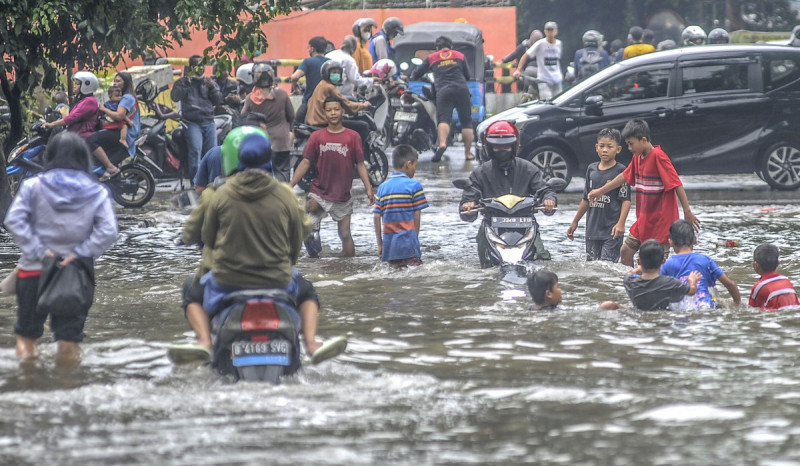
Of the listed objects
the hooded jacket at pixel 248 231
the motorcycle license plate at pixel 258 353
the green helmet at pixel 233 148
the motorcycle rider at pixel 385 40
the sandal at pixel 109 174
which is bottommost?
the motorcycle license plate at pixel 258 353

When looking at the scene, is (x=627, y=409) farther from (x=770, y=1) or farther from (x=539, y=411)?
(x=770, y=1)

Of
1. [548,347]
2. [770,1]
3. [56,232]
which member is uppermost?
[770,1]

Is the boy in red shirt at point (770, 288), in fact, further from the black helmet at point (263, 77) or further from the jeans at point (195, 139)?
→ the jeans at point (195, 139)

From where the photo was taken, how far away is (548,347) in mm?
7805

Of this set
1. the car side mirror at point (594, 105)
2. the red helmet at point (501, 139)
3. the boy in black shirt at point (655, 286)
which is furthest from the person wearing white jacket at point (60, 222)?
the car side mirror at point (594, 105)

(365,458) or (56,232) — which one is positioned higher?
(56,232)

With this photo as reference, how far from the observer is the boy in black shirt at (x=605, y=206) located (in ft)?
35.9

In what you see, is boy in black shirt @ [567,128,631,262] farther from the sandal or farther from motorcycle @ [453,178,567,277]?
the sandal

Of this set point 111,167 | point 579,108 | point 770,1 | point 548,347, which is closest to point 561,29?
point 770,1

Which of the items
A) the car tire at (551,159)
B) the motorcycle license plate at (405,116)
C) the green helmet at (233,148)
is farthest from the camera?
the motorcycle license plate at (405,116)

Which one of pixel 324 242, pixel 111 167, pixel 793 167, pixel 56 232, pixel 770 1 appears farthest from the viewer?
pixel 770 1

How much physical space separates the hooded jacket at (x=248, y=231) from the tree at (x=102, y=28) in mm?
6089

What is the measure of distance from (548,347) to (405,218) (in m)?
3.35

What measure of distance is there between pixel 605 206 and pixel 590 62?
14.9 metres
